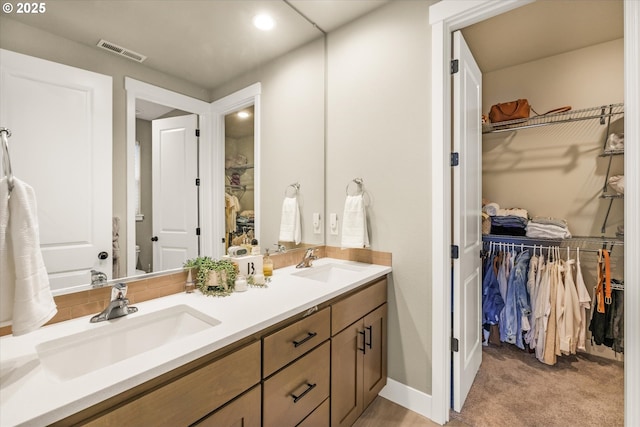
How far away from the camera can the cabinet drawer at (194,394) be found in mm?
712

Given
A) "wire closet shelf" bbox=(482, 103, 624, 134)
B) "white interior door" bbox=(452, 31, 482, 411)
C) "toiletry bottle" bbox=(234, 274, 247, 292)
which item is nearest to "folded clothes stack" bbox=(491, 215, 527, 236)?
"white interior door" bbox=(452, 31, 482, 411)

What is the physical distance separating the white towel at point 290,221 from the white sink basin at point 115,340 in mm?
932

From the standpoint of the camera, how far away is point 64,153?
1033mm

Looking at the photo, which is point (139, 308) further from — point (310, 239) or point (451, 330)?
point (451, 330)

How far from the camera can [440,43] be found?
163cm

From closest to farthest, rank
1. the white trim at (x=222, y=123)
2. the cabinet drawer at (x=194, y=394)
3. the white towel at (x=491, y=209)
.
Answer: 1. the cabinet drawer at (x=194, y=394)
2. the white trim at (x=222, y=123)
3. the white towel at (x=491, y=209)

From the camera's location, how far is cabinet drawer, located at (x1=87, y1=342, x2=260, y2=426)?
712 mm

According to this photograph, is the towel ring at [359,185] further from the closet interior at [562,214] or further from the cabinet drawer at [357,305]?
the closet interior at [562,214]

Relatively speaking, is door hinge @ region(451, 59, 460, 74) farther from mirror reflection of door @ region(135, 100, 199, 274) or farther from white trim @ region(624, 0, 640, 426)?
mirror reflection of door @ region(135, 100, 199, 274)

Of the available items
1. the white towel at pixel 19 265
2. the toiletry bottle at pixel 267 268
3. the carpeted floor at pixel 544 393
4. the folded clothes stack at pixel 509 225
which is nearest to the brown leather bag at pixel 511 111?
the folded clothes stack at pixel 509 225

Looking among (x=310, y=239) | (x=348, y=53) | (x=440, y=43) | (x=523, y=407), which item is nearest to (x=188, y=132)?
(x=310, y=239)

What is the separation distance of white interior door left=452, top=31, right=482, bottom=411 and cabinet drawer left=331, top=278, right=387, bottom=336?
1.42 feet

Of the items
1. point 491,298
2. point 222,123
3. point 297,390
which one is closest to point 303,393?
point 297,390

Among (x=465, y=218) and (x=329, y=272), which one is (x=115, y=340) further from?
(x=465, y=218)
